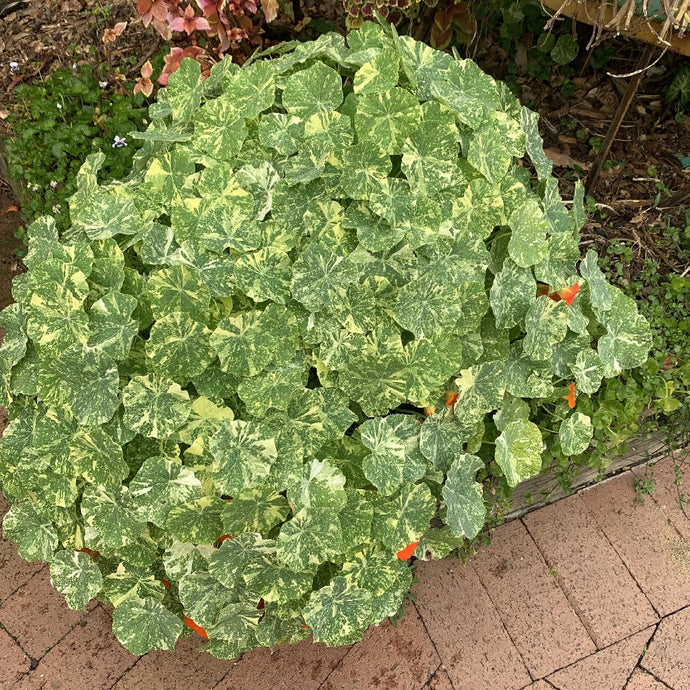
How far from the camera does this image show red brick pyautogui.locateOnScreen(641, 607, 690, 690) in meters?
2.49

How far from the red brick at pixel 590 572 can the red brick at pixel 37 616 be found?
182cm

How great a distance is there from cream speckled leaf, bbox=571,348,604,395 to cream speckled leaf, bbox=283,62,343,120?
0.92m

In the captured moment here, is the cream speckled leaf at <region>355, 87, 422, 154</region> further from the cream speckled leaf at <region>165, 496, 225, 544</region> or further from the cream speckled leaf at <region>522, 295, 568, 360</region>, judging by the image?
the cream speckled leaf at <region>165, 496, 225, 544</region>

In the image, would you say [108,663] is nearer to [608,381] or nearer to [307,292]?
[307,292]

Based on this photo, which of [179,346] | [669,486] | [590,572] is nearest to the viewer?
[179,346]

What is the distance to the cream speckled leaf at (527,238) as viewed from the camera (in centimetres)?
172

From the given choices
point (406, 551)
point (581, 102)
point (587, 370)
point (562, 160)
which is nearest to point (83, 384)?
point (406, 551)

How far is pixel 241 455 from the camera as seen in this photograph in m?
1.60

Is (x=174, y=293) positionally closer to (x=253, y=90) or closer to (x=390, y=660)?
(x=253, y=90)

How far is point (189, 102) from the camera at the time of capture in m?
1.92

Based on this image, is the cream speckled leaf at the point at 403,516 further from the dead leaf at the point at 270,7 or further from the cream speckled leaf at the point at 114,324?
the dead leaf at the point at 270,7

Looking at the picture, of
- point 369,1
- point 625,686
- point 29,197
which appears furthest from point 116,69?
point 625,686

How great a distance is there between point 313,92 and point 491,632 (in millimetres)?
1989

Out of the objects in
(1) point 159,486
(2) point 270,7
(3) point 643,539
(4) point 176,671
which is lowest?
(3) point 643,539
